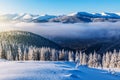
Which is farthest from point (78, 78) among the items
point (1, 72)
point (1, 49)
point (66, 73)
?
point (1, 49)

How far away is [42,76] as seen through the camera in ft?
91.5

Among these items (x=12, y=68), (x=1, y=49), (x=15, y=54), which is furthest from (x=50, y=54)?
(x=12, y=68)

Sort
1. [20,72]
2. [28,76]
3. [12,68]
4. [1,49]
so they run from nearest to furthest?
[28,76] → [20,72] → [12,68] → [1,49]

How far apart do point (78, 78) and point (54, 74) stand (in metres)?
2.07

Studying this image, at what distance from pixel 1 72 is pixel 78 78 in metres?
6.68

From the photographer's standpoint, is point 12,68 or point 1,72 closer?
point 1,72

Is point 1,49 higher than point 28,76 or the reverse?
the reverse

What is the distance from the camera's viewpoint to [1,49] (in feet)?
554

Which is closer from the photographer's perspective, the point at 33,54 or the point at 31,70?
the point at 31,70

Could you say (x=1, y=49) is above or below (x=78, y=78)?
below

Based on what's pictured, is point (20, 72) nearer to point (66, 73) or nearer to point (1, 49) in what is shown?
point (66, 73)

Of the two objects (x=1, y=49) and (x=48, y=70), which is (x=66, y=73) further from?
(x=1, y=49)

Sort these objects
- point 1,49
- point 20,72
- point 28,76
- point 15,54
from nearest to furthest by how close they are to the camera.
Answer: point 28,76 → point 20,72 → point 1,49 → point 15,54

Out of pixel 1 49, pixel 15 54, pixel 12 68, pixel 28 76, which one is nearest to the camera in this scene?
pixel 28 76
